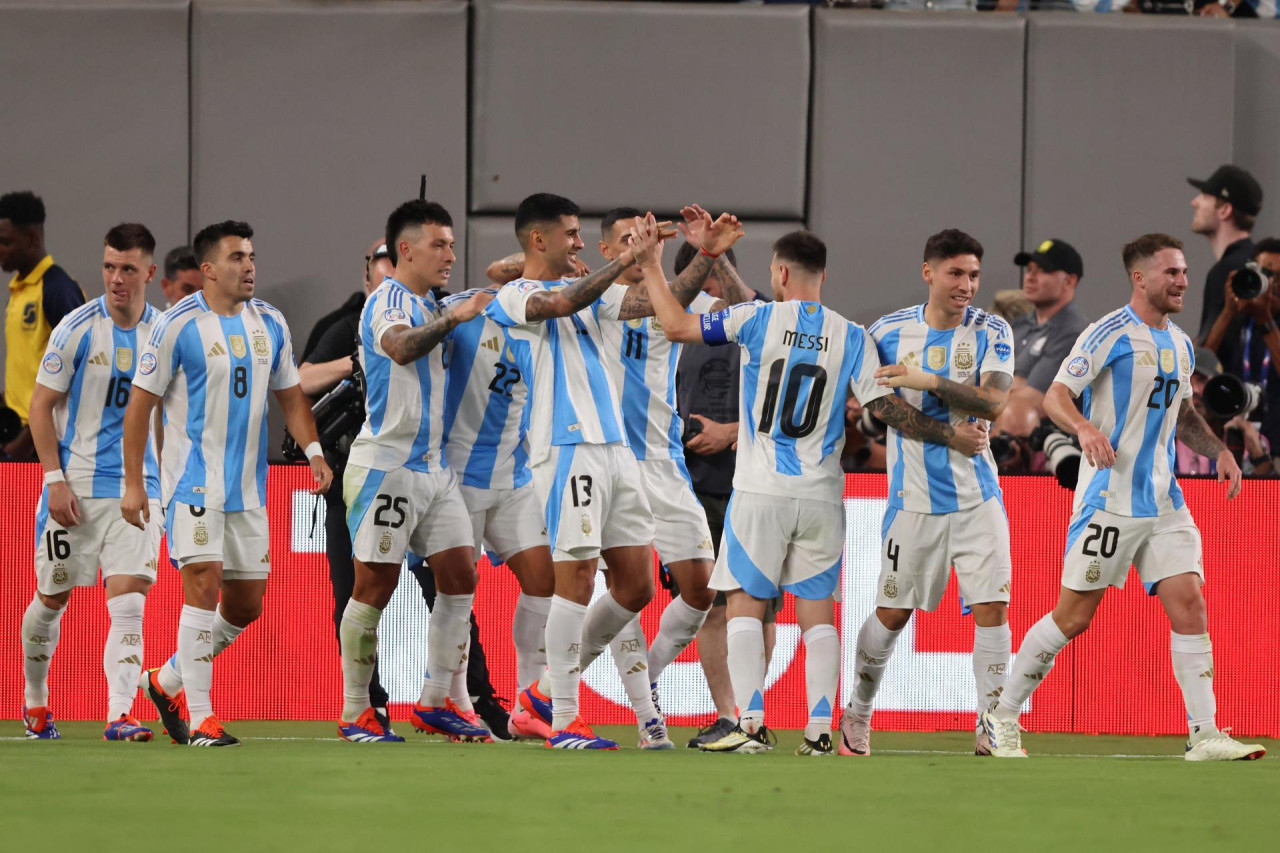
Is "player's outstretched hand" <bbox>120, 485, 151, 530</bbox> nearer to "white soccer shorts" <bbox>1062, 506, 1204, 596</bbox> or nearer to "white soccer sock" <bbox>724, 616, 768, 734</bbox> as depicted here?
"white soccer sock" <bbox>724, 616, 768, 734</bbox>

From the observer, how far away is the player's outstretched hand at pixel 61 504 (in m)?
7.32

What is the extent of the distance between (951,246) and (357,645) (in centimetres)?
294

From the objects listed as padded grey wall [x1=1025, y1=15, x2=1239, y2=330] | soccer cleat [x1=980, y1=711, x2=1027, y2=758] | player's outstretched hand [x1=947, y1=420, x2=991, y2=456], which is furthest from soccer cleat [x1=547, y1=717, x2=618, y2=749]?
padded grey wall [x1=1025, y1=15, x2=1239, y2=330]

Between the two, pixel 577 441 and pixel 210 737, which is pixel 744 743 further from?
pixel 210 737

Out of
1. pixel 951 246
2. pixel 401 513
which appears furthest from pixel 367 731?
pixel 951 246

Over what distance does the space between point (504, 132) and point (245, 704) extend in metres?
4.46

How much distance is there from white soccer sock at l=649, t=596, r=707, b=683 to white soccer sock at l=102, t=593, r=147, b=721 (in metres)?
2.25

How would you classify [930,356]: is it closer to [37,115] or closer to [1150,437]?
[1150,437]

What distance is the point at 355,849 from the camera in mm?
3713

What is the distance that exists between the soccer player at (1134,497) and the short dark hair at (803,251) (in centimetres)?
113

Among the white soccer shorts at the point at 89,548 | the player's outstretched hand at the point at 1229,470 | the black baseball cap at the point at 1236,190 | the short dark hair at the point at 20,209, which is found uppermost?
the black baseball cap at the point at 1236,190

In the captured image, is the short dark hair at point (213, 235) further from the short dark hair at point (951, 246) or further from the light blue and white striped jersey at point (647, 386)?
the short dark hair at point (951, 246)

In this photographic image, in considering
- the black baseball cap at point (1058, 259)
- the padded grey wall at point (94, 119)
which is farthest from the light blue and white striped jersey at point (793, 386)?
the padded grey wall at point (94, 119)

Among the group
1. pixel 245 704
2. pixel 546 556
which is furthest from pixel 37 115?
pixel 546 556
